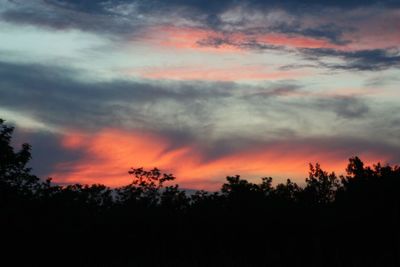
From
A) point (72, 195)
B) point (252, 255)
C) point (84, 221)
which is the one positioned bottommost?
point (252, 255)

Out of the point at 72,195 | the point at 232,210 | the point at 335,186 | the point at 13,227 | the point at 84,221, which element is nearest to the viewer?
the point at 13,227

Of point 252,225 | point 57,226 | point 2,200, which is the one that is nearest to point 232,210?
point 252,225

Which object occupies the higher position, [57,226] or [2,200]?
[2,200]

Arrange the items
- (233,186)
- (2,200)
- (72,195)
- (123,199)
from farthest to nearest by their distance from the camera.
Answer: (233,186) < (123,199) < (72,195) < (2,200)

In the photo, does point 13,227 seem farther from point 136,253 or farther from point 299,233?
point 299,233

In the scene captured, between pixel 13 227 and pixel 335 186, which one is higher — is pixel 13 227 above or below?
below

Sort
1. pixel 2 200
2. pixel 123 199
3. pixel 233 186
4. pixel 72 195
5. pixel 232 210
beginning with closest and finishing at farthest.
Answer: pixel 232 210, pixel 2 200, pixel 72 195, pixel 123 199, pixel 233 186

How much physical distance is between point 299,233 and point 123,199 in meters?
22.3

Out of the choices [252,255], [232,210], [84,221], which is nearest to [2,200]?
[84,221]

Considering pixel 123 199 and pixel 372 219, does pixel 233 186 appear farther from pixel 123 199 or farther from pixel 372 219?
pixel 372 219

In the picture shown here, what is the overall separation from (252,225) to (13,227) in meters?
13.9

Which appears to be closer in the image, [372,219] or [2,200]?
[372,219]

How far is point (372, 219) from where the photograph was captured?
112 feet

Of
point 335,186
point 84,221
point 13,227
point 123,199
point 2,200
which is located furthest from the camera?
point 335,186
